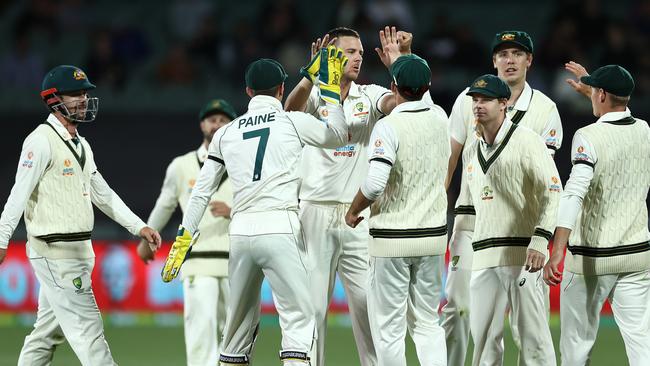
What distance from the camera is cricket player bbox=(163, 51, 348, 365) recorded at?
6961 millimetres

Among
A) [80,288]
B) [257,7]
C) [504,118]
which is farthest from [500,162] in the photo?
[257,7]

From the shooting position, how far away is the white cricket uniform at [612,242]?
691cm

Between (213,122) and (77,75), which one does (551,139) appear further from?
(77,75)

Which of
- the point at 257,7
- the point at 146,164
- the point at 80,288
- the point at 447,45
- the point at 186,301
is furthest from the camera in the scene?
the point at 257,7

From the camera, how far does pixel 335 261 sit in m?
7.73

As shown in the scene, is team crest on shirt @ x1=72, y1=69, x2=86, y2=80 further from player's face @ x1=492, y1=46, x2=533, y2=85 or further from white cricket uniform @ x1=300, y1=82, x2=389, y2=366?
player's face @ x1=492, y1=46, x2=533, y2=85

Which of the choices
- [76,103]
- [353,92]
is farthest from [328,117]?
[76,103]

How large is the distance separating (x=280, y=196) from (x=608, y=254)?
2.18 metres

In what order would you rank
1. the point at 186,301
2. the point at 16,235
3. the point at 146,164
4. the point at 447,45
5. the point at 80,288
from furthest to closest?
the point at 447,45 < the point at 146,164 < the point at 16,235 < the point at 186,301 < the point at 80,288

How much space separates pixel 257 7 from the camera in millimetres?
18516

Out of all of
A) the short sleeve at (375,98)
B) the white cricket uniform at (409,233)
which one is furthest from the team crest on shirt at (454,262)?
the short sleeve at (375,98)

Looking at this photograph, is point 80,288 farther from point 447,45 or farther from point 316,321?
point 447,45

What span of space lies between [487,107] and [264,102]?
148 centimetres

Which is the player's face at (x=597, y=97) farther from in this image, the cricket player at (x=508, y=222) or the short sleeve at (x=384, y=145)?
the short sleeve at (x=384, y=145)
